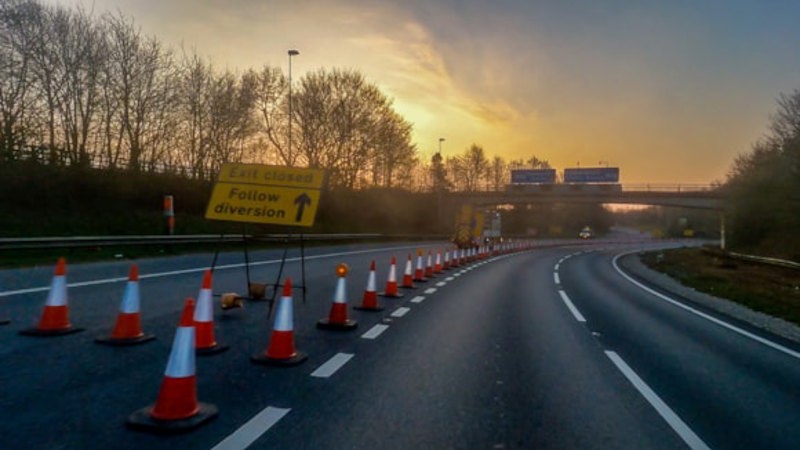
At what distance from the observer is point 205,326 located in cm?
698

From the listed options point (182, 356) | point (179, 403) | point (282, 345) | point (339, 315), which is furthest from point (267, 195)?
point (179, 403)

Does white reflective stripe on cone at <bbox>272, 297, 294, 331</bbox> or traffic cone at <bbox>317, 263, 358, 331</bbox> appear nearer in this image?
white reflective stripe on cone at <bbox>272, 297, 294, 331</bbox>

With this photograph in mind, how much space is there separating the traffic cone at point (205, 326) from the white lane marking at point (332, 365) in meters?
1.29

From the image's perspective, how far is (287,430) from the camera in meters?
4.47

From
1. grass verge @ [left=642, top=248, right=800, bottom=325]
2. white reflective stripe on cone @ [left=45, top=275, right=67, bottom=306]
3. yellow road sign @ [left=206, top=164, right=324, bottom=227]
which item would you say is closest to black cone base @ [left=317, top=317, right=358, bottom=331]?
yellow road sign @ [left=206, top=164, right=324, bottom=227]

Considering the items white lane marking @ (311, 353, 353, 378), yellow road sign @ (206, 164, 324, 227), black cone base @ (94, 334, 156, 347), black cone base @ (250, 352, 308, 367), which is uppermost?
yellow road sign @ (206, 164, 324, 227)

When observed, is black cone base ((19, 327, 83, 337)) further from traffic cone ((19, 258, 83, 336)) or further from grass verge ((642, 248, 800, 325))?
grass verge ((642, 248, 800, 325))

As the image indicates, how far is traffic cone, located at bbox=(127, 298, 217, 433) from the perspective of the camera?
4.39 meters

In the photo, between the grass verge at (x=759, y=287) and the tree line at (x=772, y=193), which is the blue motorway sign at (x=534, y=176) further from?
the grass verge at (x=759, y=287)

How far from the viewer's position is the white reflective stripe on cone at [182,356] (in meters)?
4.64

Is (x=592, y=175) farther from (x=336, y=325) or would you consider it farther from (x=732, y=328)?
(x=336, y=325)

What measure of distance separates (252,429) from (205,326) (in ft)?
9.21

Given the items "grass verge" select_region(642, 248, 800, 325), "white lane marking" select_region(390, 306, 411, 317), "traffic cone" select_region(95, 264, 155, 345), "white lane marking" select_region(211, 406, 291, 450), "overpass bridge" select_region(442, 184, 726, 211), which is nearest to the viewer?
"white lane marking" select_region(211, 406, 291, 450)

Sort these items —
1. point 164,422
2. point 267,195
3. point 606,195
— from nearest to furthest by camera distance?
point 164,422
point 267,195
point 606,195
